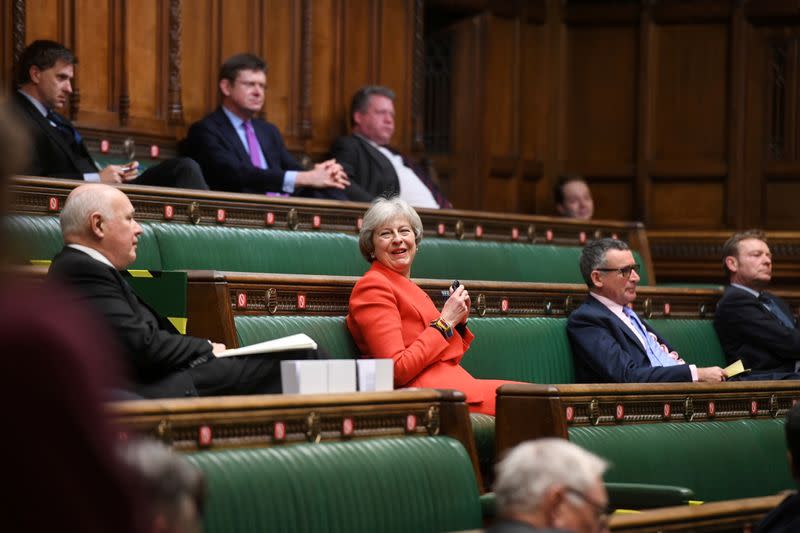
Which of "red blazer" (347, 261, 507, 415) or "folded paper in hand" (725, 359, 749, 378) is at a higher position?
"red blazer" (347, 261, 507, 415)

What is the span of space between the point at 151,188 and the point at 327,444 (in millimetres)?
1617

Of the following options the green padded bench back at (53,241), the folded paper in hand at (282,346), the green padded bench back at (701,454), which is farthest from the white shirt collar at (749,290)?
the folded paper in hand at (282,346)

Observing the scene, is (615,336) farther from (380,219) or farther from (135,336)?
(135,336)

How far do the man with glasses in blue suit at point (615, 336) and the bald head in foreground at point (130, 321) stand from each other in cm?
110

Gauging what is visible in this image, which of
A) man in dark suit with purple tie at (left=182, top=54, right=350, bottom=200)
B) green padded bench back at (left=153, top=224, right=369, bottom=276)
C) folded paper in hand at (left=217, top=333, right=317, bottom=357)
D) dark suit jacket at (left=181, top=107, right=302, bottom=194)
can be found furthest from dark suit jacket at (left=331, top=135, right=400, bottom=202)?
folded paper in hand at (left=217, top=333, right=317, bottom=357)

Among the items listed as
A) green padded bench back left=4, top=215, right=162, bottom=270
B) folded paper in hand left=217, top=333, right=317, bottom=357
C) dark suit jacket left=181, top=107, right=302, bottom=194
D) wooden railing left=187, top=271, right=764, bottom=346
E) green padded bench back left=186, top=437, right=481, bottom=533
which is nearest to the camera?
green padded bench back left=186, top=437, right=481, bottom=533

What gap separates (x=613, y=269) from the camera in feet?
10.9

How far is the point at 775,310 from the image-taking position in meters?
3.80

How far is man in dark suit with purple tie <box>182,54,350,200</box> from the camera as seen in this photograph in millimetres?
4148

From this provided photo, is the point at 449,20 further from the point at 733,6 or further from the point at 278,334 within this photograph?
the point at 278,334

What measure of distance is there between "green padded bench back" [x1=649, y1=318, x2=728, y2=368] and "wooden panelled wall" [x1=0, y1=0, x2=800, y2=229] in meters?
1.90

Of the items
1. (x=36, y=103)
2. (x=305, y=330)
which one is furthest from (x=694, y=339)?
(x=36, y=103)

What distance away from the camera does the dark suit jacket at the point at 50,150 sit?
367cm

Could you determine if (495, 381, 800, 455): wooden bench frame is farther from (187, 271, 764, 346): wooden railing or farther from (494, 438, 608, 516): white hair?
(494, 438, 608, 516): white hair
